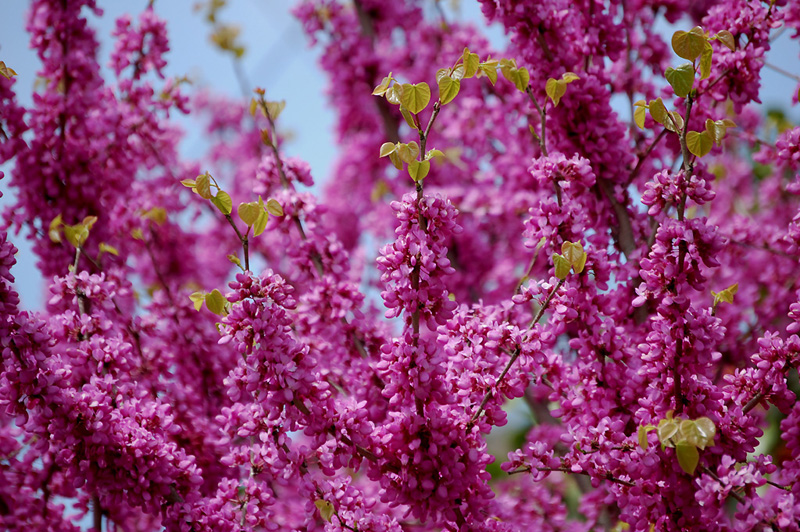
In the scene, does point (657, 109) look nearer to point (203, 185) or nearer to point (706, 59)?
point (706, 59)

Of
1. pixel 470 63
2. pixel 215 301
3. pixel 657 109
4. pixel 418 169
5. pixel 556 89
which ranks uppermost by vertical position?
pixel 556 89

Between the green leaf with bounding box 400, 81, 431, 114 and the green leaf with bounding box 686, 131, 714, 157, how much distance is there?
55 cm

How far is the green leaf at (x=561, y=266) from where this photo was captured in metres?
1.38

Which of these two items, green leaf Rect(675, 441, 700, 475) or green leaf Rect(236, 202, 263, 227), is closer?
green leaf Rect(675, 441, 700, 475)

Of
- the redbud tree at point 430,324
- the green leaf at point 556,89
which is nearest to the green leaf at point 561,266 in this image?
the redbud tree at point 430,324

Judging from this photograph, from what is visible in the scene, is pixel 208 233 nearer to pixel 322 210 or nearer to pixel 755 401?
pixel 322 210

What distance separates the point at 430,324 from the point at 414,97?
0.51 metres

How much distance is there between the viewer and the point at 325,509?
1468 mm

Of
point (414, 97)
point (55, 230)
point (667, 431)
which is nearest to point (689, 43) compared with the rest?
point (414, 97)

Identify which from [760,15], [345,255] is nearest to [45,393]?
[345,255]

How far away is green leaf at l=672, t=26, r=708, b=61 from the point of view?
134 centimetres

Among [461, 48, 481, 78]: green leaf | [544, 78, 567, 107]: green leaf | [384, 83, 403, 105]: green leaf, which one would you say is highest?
[544, 78, 567, 107]: green leaf

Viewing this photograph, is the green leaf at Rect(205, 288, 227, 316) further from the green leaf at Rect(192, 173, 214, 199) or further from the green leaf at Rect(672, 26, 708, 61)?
the green leaf at Rect(672, 26, 708, 61)

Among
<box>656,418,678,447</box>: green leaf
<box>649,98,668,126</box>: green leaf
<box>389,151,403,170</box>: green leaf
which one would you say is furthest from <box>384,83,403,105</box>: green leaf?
<box>656,418,678,447</box>: green leaf
